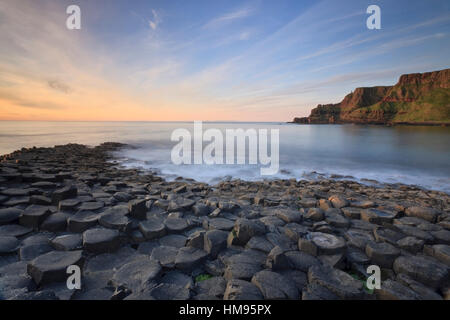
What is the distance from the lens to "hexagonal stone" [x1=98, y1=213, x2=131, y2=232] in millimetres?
3379

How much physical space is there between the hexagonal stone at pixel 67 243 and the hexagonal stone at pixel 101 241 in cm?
11

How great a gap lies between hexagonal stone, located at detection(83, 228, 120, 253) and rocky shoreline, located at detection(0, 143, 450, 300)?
0.05 feet

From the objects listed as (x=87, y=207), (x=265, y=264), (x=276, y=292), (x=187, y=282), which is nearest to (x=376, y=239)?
(x=265, y=264)

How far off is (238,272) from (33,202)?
15.1 feet

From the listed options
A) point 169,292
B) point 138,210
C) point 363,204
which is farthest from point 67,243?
point 363,204

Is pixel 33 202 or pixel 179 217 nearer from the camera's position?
pixel 179 217

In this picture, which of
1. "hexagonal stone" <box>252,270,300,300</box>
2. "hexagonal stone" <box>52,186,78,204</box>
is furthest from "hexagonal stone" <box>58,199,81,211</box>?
"hexagonal stone" <box>252,270,300,300</box>

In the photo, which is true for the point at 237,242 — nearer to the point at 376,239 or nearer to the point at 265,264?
the point at 265,264

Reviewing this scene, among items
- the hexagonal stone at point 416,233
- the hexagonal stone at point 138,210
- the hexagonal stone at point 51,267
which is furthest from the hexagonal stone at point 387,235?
the hexagonal stone at point 51,267

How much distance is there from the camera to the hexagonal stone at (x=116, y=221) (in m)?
3.38

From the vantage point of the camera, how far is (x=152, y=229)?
11.3 feet

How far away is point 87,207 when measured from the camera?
4164 mm

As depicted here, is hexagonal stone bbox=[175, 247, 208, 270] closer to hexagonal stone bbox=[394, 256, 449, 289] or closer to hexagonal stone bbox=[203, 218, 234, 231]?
hexagonal stone bbox=[203, 218, 234, 231]

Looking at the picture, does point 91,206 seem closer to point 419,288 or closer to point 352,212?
point 419,288
